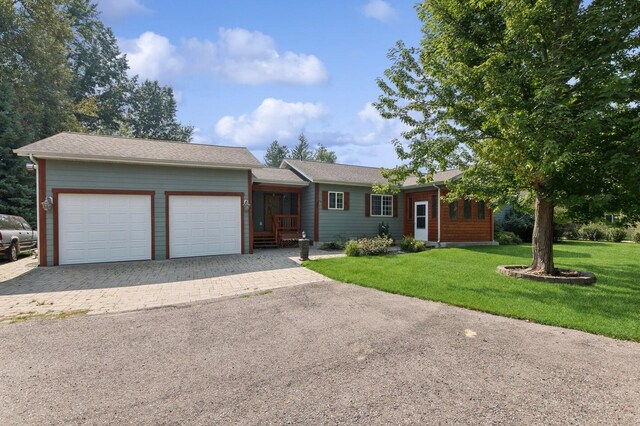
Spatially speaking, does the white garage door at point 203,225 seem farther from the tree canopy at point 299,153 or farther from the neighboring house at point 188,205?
the tree canopy at point 299,153

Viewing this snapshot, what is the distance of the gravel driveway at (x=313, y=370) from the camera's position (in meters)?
2.71

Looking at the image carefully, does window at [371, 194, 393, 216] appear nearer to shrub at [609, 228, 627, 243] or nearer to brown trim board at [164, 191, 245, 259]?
brown trim board at [164, 191, 245, 259]

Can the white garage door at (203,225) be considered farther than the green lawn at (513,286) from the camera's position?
Yes

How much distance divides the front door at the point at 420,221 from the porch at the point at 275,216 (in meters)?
5.73

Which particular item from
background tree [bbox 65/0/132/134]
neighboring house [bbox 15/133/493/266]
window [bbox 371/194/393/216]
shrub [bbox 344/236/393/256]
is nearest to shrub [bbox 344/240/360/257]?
shrub [bbox 344/236/393/256]

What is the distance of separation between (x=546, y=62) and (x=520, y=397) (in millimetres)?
6869

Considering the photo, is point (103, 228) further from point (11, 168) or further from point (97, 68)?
point (97, 68)

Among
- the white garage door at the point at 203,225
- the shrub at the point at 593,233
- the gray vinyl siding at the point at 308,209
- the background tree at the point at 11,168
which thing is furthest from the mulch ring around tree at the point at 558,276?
the background tree at the point at 11,168

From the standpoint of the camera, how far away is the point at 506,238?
16766 mm

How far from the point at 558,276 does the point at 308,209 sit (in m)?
10.7

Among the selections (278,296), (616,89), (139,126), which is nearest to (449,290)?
(278,296)

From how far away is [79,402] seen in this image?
288 centimetres

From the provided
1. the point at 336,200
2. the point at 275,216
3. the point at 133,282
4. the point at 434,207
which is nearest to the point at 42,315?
the point at 133,282

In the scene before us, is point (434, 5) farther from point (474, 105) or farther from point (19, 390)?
point (19, 390)
